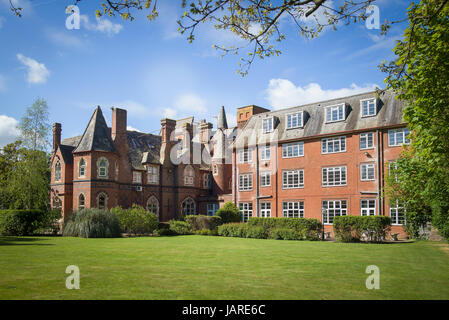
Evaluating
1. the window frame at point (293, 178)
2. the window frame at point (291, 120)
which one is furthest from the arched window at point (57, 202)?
the window frame at point (291, 120)

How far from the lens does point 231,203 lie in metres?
40.2

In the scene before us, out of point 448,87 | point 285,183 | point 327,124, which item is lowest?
point 285,183

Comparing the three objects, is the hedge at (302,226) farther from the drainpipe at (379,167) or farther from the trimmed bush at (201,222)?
the trimmed bush at (201,222)

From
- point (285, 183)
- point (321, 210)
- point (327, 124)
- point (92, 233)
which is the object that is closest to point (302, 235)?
point (321, 210)

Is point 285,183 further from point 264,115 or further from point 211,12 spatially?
point 211,12

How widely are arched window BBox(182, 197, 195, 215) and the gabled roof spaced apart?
1209 cm

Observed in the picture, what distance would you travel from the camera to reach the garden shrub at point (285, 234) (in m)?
28.8

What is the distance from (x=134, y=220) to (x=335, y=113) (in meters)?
20.5

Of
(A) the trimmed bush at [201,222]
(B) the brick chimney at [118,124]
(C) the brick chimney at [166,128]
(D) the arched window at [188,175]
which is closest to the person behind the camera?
(A) the trimmed bush at [201,222]

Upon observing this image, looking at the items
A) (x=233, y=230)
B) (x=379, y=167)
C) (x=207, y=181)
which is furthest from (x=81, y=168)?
(x=379, y=167)

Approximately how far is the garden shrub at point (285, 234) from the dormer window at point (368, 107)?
40.7ft

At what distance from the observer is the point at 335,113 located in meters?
35.6

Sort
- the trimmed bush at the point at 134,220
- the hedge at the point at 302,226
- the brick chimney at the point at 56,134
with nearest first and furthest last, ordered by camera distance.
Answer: the hedge at the point at 302,226 < the trimmed bush at the point at 134,220 < the brick chimney at the point at 56,134
